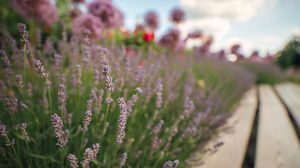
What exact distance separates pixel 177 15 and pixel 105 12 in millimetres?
1790

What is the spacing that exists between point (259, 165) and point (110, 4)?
1.70m

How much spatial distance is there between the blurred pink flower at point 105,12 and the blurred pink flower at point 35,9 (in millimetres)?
350

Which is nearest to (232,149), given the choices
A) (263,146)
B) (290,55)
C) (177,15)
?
(263,146)

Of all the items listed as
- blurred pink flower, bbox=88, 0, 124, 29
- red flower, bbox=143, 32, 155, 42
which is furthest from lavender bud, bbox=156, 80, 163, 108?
red flower, bbox=143, 32, 155, 42

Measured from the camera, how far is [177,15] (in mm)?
3791

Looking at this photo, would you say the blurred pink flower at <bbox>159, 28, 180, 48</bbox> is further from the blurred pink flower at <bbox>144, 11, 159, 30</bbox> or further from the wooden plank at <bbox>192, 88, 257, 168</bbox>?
the wooden plank at <bbox>192, 88, 257, 168</bbox>

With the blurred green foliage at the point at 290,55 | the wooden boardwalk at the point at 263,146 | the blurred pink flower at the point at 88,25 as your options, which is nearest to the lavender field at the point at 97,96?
the blurred pink flower at the point at 88,25

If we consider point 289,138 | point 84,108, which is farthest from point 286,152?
point 84,108

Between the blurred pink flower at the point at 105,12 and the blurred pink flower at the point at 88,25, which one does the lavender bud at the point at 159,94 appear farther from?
the blurred pink flower at the point at 105,12

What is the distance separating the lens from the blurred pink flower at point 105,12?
2226 mm

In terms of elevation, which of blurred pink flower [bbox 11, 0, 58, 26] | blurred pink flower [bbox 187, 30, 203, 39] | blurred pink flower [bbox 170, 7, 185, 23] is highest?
blurred pink flower [bbox 170, 7, 185, 23]

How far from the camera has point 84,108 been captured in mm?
1317

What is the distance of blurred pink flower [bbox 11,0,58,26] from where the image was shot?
1937 mm

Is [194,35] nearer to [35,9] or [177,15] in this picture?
[177,15]
